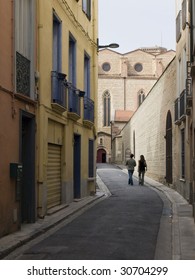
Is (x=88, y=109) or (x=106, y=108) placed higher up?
(x=106, y=108)

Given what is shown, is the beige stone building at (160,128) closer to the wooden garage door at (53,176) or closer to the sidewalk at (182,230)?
the sidewalk at (182,230)

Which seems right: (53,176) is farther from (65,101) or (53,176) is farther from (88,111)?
(88,111)

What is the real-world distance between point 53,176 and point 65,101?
2350 mm

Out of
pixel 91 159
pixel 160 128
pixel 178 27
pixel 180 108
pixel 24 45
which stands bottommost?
pixel 91 159

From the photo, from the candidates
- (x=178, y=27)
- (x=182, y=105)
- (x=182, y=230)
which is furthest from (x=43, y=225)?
(x=178, y=27)

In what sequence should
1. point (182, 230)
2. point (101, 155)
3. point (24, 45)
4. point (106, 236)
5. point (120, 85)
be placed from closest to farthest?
point (106, 236), point (182, 230), point (24, 45), point (101, 155), point (120, 85)

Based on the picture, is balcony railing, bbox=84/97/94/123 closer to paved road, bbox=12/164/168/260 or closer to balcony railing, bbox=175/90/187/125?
balcony railing, bbox=175/90/187/125

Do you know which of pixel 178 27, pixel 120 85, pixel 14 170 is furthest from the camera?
pixel 120 85

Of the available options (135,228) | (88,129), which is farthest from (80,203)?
(135,228)

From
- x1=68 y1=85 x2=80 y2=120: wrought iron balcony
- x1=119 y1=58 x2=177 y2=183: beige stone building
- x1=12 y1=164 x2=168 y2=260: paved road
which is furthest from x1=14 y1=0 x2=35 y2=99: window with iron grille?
x1=119 y1=58 x2=177 y2=183: beige stone building

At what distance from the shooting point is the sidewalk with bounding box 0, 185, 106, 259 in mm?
8906

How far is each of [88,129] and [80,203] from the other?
4.13 metres

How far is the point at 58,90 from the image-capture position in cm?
1417

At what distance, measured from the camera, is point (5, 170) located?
32.3ft
